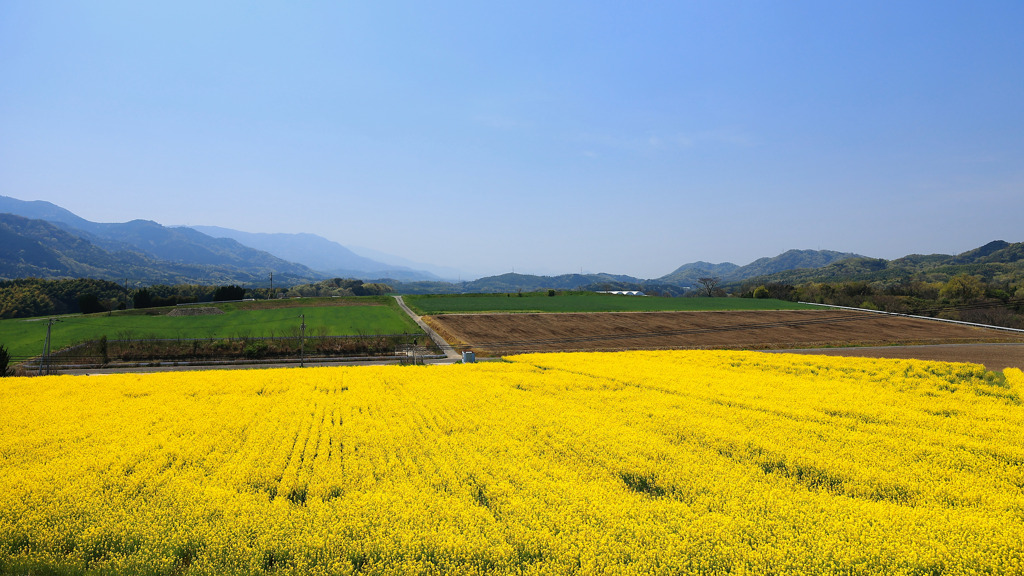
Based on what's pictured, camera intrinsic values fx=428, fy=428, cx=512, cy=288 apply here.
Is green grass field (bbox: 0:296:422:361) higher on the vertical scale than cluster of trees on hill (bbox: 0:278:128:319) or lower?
lower

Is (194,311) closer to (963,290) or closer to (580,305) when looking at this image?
(580,305)

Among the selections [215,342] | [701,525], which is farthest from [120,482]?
[215,342]

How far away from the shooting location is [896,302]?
94.4m

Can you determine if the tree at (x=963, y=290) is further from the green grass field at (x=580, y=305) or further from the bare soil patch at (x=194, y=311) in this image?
the bare soil patch at (x=194, y=311)

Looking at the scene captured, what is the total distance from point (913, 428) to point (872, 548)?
10.2 m

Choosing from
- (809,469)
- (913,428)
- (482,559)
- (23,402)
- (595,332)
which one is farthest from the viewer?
(595,332)

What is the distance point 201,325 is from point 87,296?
1538 inches

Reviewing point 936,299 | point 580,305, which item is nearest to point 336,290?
point 580,305

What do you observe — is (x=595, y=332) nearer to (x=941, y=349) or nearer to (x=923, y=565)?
(x=941, y=349)

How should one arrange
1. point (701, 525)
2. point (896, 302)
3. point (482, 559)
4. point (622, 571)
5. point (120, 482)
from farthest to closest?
→ point (896, 302) < point (120, 482) < point (701, 525) < point (482, 559) < point (622, 571)

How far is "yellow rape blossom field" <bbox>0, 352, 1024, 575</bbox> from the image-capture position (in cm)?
750

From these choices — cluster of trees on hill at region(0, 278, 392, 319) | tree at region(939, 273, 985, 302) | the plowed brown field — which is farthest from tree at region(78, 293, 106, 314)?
tree at region(939, 273, 985, 302)

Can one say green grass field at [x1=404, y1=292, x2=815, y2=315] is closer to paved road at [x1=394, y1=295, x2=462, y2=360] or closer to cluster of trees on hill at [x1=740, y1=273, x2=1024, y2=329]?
paved road at [x1=394, y1=295, x2=462, y2=360]

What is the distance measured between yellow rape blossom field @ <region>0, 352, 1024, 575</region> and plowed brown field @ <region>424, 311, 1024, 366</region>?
105 ft
